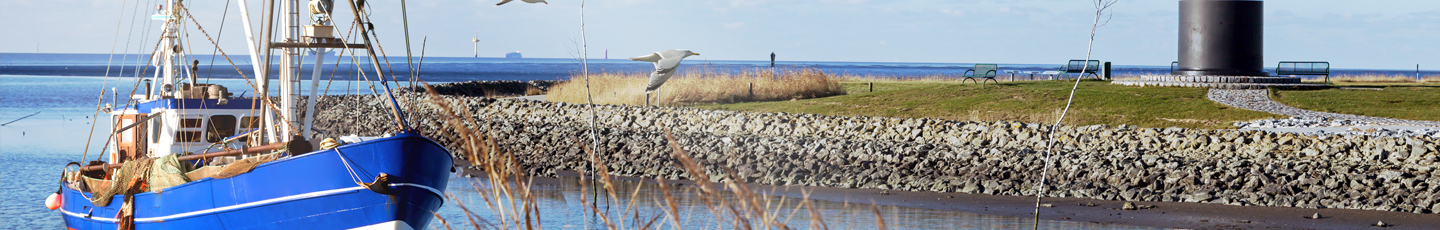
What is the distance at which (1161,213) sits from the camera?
1220 centimetres

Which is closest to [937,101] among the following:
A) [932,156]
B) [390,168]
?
[932,156]

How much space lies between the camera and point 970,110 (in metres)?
20.5

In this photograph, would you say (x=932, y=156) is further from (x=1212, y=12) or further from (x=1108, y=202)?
(x=1212, y=12)

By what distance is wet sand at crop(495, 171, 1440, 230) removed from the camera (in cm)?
1131

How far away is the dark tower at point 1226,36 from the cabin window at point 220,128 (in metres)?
18.9

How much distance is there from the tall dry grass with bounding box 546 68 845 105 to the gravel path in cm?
844

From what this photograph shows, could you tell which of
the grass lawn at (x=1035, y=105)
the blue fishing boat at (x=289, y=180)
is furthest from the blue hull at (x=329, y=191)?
the grass lawn at (x=1035, y=105)

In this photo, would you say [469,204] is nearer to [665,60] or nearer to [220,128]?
[220,128]

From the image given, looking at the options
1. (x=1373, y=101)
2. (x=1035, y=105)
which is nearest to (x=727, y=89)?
(x=1035, y=105)

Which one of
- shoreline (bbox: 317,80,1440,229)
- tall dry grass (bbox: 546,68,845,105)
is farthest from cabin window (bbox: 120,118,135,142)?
tall dry grass (bbox: 546,68,845,105)

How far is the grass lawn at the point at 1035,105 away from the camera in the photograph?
18469 mm

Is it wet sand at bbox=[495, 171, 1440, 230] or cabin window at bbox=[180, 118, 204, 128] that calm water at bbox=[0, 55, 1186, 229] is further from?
cabin window at bbox=[180, 118, 204, 128]

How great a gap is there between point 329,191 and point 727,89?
16305 mm

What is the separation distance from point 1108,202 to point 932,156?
3095 millimetres
